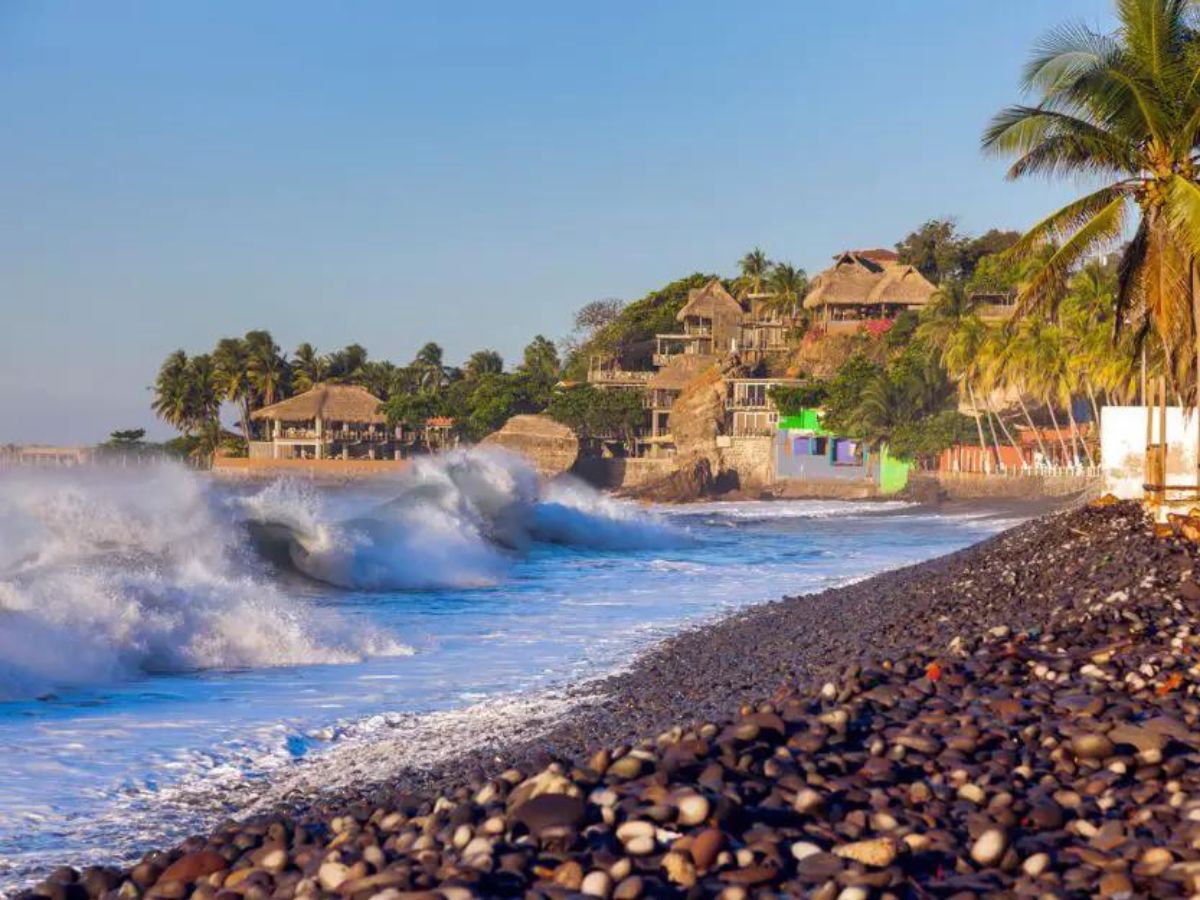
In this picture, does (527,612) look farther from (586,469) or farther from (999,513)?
(586,469)

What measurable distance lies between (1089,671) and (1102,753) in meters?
1.76

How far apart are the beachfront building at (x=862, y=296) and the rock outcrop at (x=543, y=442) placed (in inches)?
566

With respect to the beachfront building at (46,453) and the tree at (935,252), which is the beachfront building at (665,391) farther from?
the beachfront building at (46,453)

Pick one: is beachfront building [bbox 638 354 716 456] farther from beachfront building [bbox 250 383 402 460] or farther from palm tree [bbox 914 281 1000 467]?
beachfront building [bbox 250 383 402 460]

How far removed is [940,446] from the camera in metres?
60.5

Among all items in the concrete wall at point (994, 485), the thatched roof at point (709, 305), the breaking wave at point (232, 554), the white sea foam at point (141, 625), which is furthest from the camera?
the thatched roof at point (709, 305)

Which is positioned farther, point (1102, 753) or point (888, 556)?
point (888, 556)

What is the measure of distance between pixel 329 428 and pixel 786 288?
27230 millimetres

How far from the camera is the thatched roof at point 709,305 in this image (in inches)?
3221

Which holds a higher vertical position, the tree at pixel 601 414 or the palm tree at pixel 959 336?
the palm tree at pixel 959 336

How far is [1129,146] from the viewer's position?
17.0 meters

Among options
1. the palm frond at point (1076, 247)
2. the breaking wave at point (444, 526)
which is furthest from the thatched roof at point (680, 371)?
the palm frond at point (1076, 247)

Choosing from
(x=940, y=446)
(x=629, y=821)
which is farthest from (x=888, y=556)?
(x=940, y=446)

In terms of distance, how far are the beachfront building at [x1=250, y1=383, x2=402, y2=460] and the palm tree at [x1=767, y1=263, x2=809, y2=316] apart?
23142 millimetres
